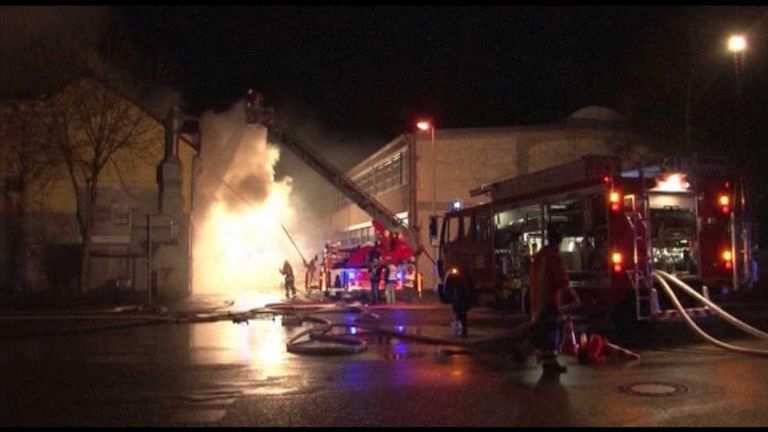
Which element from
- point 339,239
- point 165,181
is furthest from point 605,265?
point 339,239

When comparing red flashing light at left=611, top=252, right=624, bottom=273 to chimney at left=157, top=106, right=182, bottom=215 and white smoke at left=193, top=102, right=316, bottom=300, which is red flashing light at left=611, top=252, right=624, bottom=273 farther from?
white smoke at left=193, top=102, right=316, bottom=300

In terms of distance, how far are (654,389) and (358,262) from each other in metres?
15.9

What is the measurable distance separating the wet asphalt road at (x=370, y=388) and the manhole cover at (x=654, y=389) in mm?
10

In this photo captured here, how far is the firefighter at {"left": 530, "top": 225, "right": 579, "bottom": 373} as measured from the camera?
29.7ft

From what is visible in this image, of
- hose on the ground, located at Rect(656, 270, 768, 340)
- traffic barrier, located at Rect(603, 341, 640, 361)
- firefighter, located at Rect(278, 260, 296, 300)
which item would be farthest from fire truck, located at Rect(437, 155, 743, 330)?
firefighter, located at Rect(278, 260, 296, 300)

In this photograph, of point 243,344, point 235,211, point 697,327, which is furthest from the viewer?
point 235,211

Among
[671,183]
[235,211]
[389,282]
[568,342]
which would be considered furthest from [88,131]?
[568,342]

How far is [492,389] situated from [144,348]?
21.9 ft

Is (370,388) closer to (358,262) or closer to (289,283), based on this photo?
(358,262)

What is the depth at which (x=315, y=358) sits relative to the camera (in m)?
10.9

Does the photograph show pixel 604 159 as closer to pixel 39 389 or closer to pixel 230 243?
pixel 39 389

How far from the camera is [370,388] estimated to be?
27.5ft

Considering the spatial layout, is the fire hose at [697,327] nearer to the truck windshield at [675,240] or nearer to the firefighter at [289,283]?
the truck windshield at [675,240]

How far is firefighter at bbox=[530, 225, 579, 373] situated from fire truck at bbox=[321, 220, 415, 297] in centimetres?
1338
